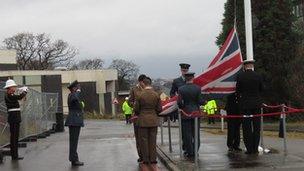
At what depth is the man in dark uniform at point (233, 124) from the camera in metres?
15.0

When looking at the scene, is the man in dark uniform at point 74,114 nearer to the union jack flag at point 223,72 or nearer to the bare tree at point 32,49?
the union jack flag at point 223,72

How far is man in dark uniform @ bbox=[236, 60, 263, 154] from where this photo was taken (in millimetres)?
14023

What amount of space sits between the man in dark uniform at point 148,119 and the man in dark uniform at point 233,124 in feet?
8.72

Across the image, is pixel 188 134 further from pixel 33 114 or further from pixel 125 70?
pixel 125 70

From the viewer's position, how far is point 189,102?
1427cm

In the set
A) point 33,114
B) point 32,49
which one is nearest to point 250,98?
point 33,114

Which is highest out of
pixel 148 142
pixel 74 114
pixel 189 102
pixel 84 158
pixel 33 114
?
pixel 189 102

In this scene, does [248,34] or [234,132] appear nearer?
[234,132]

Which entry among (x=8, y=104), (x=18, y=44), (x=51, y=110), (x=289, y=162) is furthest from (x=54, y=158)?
(x=18, y=44)

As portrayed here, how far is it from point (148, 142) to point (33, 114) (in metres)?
12.6

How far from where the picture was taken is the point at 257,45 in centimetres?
3841

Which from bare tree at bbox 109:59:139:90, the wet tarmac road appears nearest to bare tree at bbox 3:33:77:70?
bare tree at bbox 109:59:139:90

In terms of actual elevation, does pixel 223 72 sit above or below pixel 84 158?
above

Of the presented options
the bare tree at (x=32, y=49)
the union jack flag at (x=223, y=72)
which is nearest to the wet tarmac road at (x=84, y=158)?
the union jack flag at (x=223, y=72)
